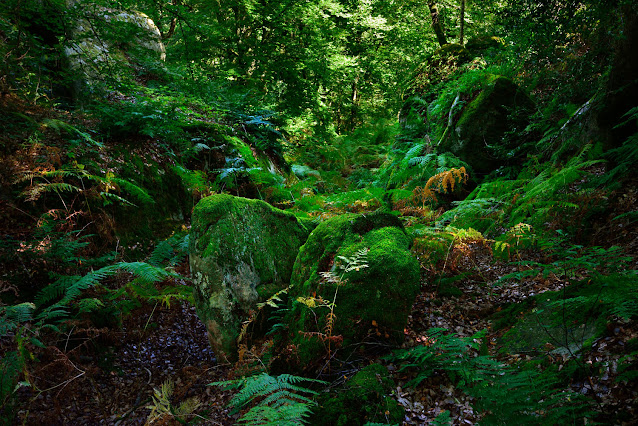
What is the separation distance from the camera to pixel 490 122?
7.12 metres

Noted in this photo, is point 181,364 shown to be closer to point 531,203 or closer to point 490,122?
point 531,203

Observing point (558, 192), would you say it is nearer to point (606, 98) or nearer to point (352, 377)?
point (606, 98)

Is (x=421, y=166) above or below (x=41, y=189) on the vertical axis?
above

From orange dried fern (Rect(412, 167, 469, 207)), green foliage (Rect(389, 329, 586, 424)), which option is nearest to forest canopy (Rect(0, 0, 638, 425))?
green foliage (Rect(389, 329, 586, 424))

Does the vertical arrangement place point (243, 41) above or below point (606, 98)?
above

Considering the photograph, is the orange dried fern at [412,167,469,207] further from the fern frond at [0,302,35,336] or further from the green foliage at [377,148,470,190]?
the fern frond at [0,302,35,336]

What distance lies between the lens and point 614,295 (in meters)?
1.99

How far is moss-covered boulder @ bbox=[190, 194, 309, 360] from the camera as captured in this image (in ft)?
12.2

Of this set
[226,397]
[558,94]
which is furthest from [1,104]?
[558,94]

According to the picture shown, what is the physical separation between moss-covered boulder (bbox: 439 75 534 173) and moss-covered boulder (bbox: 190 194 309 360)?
5132 mm

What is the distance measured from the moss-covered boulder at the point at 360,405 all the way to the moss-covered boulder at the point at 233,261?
1673 millimetres

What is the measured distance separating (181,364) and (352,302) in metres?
2.36

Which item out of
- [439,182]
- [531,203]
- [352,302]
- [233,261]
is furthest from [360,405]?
[439,182]

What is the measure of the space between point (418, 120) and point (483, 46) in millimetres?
3370
